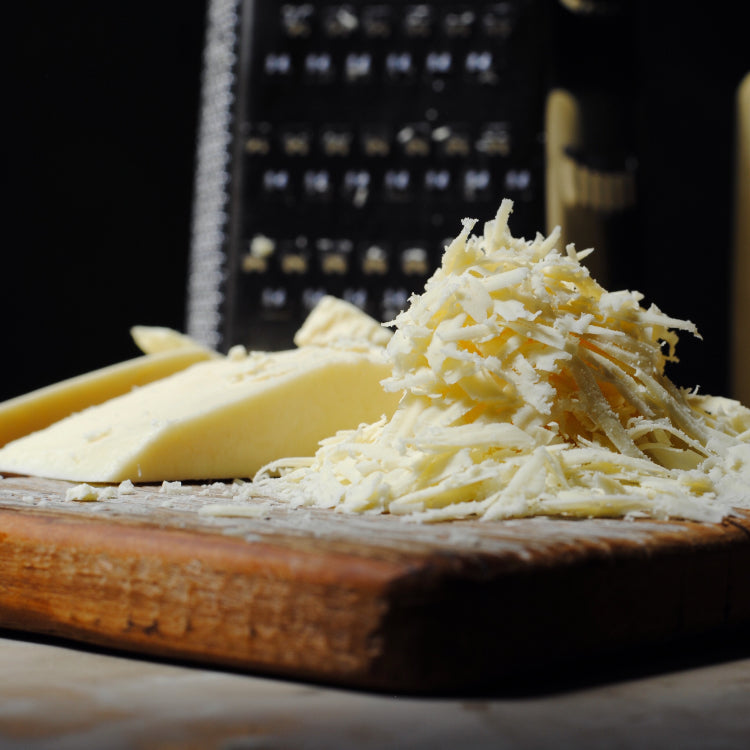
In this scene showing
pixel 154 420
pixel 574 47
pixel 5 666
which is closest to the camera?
pixel 5 666

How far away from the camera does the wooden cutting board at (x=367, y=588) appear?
53 cm

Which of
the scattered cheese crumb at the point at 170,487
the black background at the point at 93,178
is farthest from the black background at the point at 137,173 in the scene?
the scattered cheese crumb at the point at 170,487

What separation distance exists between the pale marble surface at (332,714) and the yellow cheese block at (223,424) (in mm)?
476

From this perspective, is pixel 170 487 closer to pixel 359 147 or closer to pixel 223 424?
pixel 223 424

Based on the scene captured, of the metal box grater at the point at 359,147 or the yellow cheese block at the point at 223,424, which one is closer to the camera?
the yellow cheese block at the point at 223,424

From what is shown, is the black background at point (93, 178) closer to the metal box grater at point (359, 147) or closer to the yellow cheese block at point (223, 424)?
the metal box grater at point (359, 147)

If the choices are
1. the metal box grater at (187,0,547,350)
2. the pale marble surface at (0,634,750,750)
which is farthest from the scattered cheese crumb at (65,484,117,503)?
the metal box grater at (187,0,547,350)

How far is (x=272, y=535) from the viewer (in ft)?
2.05

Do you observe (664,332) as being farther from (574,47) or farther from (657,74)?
(657,74)

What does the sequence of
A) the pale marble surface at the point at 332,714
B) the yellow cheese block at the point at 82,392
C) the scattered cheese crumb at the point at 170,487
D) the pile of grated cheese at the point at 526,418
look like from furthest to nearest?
the yellow cheese block at the point at 82,392 → the scattered cheese crumb at the point at 170,487 → the pile of grated cheese at the point at 526,418 → the pale marble surface at the point at 332,714

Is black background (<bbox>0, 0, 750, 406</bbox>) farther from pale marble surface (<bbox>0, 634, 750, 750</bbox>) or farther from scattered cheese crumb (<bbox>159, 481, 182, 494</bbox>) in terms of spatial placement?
pale marble surface (<bbox>0, 634, 750, 750</bbox>)

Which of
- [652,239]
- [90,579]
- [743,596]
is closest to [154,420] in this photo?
[90,579]

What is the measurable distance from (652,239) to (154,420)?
1987mm

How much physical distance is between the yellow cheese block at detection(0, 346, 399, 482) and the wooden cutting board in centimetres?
30
